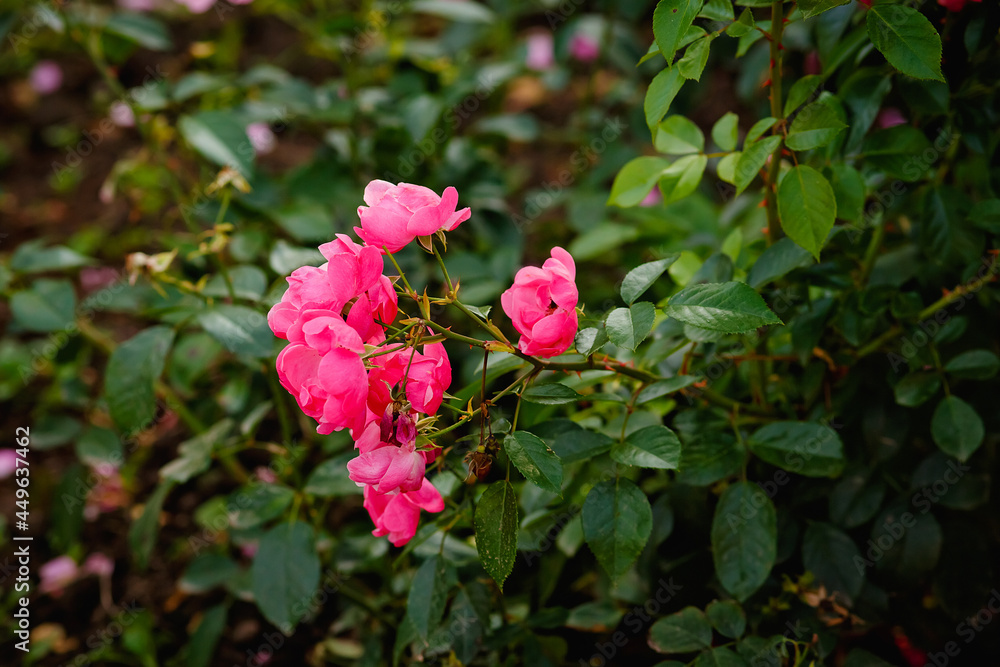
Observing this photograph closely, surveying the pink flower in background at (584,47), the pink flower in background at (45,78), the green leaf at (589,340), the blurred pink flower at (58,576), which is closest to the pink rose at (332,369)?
the green leaf at (589,340)

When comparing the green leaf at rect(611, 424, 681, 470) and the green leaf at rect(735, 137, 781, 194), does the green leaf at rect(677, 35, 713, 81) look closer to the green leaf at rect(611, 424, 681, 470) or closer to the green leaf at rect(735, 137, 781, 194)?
the green leaf at rect(735, 137, 781, 194)

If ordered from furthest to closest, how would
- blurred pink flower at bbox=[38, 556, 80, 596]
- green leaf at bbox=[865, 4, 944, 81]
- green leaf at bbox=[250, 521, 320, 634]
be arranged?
1. blurred pink flower at bbox=[38, 556, 80, 596]
2. green leaf at bbox=[250, 521, 320, 634]
3. green leaf at bbox=[865, 4, 944, 81]

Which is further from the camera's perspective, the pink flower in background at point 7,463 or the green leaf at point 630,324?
the pink flower in background at point 7,463

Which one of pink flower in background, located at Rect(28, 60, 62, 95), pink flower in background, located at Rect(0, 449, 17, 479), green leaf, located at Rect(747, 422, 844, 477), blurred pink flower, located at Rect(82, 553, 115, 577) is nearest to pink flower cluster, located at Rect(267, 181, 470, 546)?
green leaf, located at Rect(747, 422, 844, 477)

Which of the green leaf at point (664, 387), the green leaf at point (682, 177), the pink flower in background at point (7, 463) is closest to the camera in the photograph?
the green leaf at point (664, 387)

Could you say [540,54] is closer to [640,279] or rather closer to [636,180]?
[636,180]

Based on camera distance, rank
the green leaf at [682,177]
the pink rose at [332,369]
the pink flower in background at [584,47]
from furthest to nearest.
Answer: the pink flower in background at [584,47]
the green leaf at [682,177]
the pink rose at [332,369]

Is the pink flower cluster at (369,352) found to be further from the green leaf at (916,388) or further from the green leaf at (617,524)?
the green leaf at (916,388)

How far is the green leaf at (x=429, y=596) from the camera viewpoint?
925mm

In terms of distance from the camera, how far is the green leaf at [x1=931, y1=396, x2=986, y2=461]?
3.14ft

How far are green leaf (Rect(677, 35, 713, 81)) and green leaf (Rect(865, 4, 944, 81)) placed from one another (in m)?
0.17

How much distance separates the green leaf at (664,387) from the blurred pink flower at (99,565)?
1460 mm

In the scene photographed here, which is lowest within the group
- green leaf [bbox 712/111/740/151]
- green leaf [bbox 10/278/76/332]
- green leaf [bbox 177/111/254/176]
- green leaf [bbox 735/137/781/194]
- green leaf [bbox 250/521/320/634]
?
green leaf [bbox 250/521/320/634]

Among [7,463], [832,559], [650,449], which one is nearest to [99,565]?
[7,463]
